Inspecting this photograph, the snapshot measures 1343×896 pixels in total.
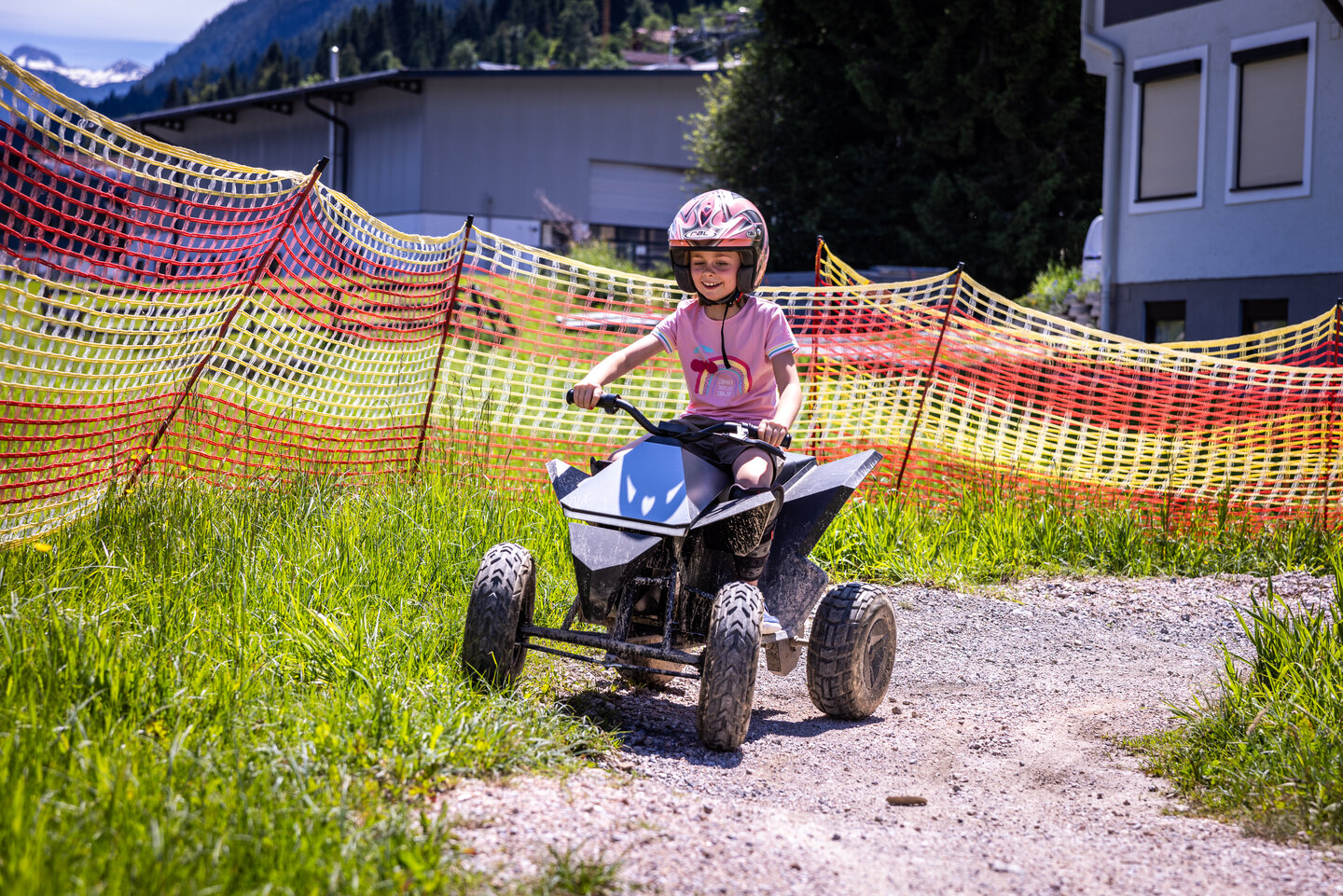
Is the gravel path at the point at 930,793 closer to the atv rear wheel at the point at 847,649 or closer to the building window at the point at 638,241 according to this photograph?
the atv rear wheel at the point at 847,649

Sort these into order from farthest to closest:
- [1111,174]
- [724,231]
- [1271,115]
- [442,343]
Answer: [1111,174]
[1271,115]
[442,343]
[724,231]

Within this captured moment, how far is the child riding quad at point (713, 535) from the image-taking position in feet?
13.0

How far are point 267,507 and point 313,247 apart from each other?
186 cm

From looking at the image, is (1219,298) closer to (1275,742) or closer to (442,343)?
(442,343)

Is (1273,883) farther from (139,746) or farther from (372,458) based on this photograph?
(372,458)

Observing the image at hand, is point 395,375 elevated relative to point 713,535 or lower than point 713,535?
elevated

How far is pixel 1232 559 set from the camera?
23.9ft

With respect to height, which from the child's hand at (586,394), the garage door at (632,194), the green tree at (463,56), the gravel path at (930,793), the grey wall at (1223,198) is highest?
the green tree at (463,56)

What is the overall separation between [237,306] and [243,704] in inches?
115

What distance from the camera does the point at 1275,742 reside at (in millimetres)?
A: 3791

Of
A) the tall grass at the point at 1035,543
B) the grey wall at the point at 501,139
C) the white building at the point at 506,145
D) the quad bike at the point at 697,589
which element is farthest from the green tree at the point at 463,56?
the quad bike at the point at 697,589

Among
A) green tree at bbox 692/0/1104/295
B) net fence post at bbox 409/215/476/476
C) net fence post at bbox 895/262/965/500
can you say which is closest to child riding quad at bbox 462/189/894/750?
net fence post at bbox 409/215/476/476

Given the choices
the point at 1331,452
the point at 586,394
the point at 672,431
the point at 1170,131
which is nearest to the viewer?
the point at 586,394

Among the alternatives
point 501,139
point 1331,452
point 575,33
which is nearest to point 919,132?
point 501,139
